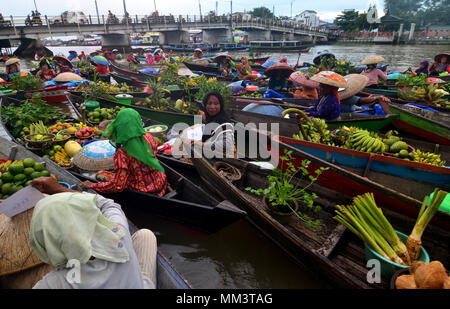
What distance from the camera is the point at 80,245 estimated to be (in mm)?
1303

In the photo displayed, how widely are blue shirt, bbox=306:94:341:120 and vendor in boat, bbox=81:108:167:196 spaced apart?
3492mm

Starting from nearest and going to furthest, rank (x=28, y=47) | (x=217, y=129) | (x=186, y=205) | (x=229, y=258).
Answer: (x=186, y=205) → (x=229, y=258) → (x=217, y=129) → (x=28, y=47)

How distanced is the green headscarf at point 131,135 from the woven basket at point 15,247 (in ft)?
4.08

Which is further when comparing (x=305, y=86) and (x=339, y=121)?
(x=305, y=86)

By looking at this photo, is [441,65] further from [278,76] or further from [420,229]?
[420,229]

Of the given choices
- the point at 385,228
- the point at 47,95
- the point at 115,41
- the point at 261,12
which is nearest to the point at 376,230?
the point at 385,228

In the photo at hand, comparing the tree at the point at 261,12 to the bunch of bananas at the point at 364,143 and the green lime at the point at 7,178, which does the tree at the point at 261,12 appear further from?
the green lime at the point at 7,178

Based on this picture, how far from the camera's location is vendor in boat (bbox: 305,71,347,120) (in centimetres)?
439

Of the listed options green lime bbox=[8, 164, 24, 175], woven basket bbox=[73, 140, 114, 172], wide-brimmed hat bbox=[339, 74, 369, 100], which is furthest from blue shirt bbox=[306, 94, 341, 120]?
green lime bbox=[8, 164, 24, 175]

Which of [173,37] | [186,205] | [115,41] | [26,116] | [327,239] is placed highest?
[173,37]

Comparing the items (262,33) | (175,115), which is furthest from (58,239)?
(262,33)

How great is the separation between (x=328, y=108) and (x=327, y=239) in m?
3.09

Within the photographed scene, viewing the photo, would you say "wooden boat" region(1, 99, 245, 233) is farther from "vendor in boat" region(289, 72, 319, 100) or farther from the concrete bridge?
the concrete bridge
